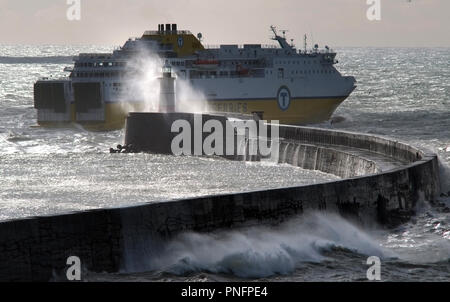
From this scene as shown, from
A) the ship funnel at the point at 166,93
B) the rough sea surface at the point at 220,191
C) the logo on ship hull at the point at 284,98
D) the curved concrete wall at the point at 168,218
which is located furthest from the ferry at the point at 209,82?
the curved concrete wall at the point at 168,218

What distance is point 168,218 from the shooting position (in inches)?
773

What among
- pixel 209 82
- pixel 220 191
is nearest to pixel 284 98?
pixel 209 82

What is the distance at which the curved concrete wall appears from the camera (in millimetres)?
17672

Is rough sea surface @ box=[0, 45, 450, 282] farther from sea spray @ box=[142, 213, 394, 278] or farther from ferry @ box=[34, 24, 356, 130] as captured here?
ferry @ box=[34, 24, 356, 130]

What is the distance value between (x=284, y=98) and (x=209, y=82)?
19.5 ft

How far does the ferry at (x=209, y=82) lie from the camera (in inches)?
2938

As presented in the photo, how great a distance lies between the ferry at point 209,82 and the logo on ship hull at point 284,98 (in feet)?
0.24

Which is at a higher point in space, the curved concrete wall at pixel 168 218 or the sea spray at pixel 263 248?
the curved concrete wall at pixel 168 218
